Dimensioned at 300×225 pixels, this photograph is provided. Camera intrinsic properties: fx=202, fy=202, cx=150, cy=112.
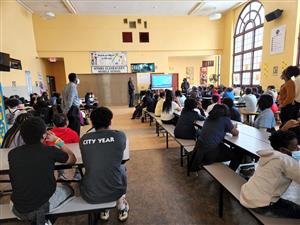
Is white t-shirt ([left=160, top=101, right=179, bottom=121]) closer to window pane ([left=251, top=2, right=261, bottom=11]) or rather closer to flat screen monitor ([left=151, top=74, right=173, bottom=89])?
flat screen monitor ([left=151, top=74, right=173, bottom=89])

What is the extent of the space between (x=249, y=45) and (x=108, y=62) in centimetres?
737

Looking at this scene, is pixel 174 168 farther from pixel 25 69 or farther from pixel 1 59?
pixel 25 69

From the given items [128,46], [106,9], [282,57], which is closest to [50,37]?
[106,9]

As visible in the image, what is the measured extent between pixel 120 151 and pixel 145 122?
5449 millimetres

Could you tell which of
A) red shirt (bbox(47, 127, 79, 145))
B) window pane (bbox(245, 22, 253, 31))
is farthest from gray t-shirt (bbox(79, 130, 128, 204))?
window pane (bbox(245, 22, 253, 31))

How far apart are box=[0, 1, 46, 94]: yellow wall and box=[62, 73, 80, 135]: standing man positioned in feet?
14.6

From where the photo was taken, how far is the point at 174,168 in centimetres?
327

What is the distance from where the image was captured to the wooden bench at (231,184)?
1.40m

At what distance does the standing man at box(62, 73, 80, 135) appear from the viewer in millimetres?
3820

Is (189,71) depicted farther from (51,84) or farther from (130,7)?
(51,84)

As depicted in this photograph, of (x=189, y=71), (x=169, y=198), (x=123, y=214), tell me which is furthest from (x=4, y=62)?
(x=189, y=71)

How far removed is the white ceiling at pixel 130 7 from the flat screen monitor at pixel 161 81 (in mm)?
3374

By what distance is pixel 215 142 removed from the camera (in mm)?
2479

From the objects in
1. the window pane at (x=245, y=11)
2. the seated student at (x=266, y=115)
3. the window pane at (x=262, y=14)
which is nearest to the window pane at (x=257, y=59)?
the window pane at (x=262, y=14)
